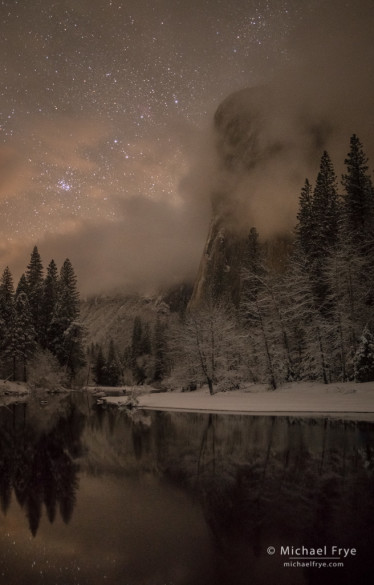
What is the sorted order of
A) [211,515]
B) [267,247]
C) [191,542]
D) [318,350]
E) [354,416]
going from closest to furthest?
[191,542] < [211,515] < [354,416] < [318,350] < [267,247]

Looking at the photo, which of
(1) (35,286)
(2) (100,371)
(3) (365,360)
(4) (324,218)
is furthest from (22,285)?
(3) (365,360)

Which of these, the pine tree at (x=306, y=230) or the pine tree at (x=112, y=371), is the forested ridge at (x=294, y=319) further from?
the pine tree at (x=112, y=371)

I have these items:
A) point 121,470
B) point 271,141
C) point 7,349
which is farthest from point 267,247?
point 121,470

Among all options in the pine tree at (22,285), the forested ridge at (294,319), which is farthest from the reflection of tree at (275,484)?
the pine tree at (22,285)

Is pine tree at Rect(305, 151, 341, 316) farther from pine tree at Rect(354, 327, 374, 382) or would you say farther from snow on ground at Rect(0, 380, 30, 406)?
snow on ground at Rect(0, 380, 30, 406)

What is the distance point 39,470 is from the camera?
37.2ft

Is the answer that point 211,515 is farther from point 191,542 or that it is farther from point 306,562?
point 306,562

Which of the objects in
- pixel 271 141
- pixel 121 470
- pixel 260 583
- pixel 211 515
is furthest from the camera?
pixel 271 141

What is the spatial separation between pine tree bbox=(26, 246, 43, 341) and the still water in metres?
59.1

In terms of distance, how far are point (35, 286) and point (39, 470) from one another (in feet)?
221

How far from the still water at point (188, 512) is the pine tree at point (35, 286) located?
5914 cm

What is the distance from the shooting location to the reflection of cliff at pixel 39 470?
838 cm

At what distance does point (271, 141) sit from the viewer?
373ft

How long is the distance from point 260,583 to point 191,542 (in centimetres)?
159
